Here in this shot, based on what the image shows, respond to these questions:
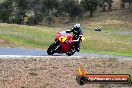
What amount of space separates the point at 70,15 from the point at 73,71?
317ft

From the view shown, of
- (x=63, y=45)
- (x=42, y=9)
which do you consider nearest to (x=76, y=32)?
(x=63, y=45)

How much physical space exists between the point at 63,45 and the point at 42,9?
3574 inches

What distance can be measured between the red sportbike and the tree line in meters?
78.2

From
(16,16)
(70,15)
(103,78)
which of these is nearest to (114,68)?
(103,78)

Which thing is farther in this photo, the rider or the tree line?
the tree line

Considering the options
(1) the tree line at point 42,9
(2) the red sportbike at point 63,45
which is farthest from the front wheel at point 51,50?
(1) the tree line at point 42,9

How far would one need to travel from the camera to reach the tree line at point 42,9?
104738mm

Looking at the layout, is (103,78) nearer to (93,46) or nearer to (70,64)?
(70,64)

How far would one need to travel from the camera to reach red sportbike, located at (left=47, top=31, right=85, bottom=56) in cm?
2347

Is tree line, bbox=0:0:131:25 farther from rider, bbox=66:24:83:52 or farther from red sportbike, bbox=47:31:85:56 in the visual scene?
red sportbike, bbox=47:31:85:56

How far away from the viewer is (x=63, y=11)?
11519 centimetres

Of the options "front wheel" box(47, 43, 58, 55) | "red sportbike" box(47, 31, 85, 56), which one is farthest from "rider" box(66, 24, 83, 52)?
"front wheel" box(47, 43, 58, 55)

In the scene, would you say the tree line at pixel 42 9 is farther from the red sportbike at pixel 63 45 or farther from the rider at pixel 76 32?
the red sportbike at pixel 63 45

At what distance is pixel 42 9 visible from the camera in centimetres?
11375
